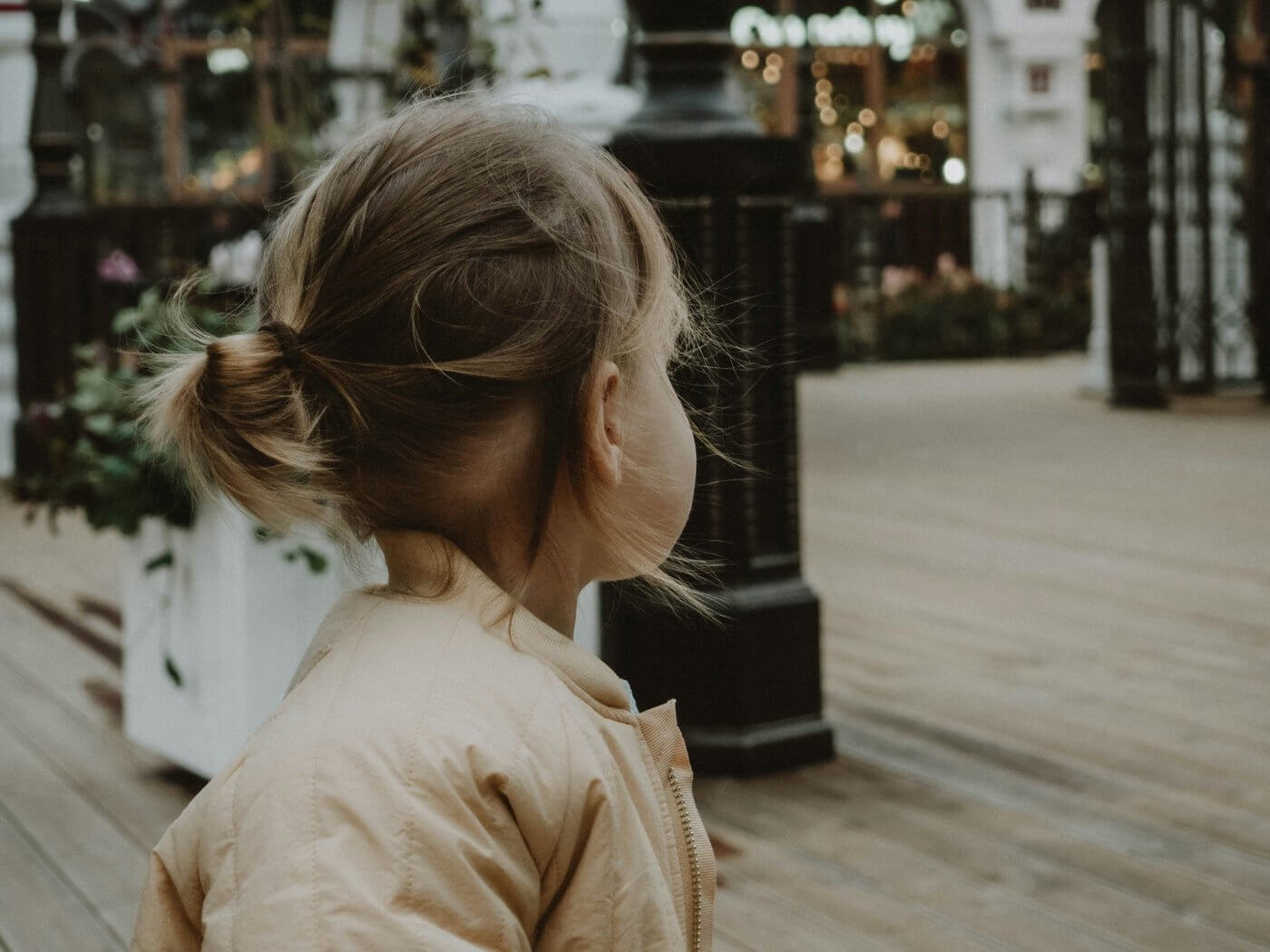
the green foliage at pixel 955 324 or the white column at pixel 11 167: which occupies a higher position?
the white column at pixel 11 167

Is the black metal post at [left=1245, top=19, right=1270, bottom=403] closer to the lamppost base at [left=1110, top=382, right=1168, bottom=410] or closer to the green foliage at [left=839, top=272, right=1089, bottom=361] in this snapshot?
the lamppost base at [left=1110, top=382, right=1168, bottom=410]

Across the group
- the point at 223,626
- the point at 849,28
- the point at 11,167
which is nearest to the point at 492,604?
the point at 223,626

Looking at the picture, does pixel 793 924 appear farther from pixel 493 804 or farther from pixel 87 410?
pixel 87 410

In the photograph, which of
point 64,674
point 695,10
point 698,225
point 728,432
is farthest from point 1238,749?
point 64,674

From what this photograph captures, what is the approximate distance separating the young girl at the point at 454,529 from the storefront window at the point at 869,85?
17.1m

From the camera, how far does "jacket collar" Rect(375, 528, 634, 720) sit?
109cm

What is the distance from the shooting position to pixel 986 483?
6.95 m

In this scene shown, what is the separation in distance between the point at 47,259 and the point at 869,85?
11999mm

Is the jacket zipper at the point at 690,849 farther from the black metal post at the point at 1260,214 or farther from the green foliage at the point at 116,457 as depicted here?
the black metal post at the point at 1260,214

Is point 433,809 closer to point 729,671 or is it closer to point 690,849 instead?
point 690,849

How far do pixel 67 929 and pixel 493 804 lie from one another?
66.7 inches

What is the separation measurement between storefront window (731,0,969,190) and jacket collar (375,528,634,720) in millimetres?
17151

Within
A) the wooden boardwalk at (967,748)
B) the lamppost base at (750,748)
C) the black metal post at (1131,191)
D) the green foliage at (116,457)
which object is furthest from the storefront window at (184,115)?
the lamppost base at (750,748)

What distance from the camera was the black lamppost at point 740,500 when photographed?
3041 millimetres
